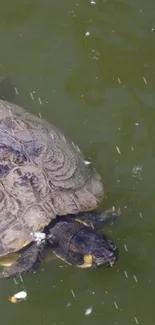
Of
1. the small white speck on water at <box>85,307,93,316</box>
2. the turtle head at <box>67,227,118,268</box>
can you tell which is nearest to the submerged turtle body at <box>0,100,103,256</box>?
the turtle head at <box>67,227,118,268</box>

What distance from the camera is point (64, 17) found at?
657cm

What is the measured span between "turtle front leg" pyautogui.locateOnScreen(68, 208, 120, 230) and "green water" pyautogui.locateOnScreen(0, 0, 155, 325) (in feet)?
0.47

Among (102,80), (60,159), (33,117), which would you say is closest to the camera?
(60,159)

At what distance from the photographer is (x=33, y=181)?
4566mm

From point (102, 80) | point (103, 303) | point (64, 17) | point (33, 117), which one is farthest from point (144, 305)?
point (64, 17)

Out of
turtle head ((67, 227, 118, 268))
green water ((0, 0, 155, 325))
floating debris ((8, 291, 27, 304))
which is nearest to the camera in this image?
A: turtle head ((67, 227, 118, 268))

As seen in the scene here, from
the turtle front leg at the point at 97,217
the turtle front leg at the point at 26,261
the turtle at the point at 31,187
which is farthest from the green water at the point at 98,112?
the turtle at the point at 31,187

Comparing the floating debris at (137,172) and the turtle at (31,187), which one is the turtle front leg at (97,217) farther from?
the floating debris at (137,172)

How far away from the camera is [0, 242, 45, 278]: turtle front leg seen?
183 inches

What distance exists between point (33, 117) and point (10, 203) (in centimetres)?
101

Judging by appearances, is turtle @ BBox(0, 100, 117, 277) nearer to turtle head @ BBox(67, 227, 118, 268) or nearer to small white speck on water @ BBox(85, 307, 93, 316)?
turtle head @ BBox(67, 227, 118, 268)

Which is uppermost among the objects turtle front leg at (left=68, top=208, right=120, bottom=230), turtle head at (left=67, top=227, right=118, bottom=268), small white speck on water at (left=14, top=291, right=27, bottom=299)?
turtle head at (left=67, top=227, right=118, bottom=268)

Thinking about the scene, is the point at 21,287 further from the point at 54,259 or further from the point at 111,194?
the point at 111,194

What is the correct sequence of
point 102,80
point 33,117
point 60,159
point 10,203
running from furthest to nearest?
point 102,80
point 33,117
point 60,159
point 10,203
